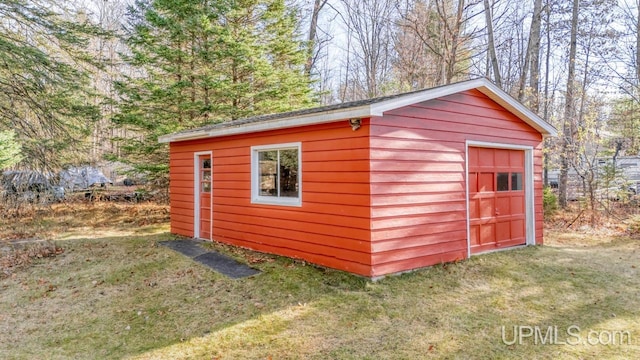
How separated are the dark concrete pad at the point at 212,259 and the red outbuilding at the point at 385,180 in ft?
2.02


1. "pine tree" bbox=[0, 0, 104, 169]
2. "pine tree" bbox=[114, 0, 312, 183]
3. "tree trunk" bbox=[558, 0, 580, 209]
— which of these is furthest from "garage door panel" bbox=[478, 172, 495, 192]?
"pine tree" bbox=[0, 0, 104, 169]

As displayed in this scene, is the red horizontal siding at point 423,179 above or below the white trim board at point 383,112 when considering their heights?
below

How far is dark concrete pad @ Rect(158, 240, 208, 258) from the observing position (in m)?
7.42

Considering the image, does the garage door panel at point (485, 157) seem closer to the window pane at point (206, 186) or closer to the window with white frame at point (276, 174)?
the window with white frame at point (276, 174)

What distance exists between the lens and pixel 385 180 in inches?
216

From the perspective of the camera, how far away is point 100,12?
18.4 m

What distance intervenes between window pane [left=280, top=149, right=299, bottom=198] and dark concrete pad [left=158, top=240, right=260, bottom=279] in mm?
1441

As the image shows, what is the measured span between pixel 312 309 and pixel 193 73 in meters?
9.64

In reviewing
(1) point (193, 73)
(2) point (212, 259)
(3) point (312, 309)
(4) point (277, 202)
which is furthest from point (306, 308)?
(1) point (193, 73)

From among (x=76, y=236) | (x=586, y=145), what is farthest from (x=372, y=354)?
(x=586, y=145)

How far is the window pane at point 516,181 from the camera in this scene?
25.1 ft

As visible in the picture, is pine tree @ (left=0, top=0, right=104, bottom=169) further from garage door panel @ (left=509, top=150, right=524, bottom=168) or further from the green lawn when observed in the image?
garage door panel @ (left=509, top=150, right=524, bottom=168)

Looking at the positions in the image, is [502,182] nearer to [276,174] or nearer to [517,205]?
[517,205]

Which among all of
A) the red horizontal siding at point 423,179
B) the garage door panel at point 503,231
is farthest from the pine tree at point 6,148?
the garage door panel at point 503,231
